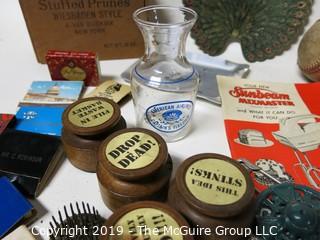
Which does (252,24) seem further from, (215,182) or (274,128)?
(215,182)

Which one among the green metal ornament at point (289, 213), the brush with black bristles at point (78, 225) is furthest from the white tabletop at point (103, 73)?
the green metal ornament at point (289, 213)

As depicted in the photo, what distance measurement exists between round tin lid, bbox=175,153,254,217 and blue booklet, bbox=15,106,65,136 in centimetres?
26

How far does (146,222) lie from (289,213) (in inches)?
6.4

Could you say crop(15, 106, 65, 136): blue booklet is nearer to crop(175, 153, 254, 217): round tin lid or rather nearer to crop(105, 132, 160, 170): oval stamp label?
crop(105, 132, 160, 170): oval stamp label

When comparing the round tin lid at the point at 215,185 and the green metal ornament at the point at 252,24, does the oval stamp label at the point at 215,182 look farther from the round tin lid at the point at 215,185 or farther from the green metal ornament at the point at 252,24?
the green metal ornament at the point at 252,24

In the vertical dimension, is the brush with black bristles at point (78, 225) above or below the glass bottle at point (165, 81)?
below

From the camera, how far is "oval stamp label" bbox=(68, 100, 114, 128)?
0.47 m

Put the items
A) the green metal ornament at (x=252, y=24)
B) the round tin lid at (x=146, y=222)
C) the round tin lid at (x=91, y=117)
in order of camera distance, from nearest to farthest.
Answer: the round tin lid at (x=146, y=222) < the round tin lid at (x=91, y=117) < the green metal ornament at (x=252, y=24)

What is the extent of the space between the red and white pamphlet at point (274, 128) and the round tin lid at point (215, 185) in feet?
0.30

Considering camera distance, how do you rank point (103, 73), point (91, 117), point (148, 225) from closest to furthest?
point (148, 225) → point (91, 117) → point (103, 73)

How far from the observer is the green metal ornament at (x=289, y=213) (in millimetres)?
364

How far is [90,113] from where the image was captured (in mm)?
490

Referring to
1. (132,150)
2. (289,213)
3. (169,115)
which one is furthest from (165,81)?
(289,213)

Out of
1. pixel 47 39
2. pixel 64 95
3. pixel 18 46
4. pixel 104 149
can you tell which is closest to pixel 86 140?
pixel 104 149
